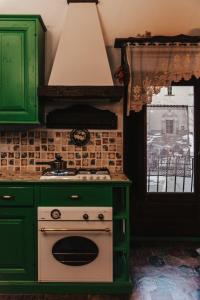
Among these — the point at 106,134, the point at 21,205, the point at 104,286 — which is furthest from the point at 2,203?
the point at 106,134

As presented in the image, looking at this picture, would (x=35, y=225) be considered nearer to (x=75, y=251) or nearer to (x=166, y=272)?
(x=75, y=251)

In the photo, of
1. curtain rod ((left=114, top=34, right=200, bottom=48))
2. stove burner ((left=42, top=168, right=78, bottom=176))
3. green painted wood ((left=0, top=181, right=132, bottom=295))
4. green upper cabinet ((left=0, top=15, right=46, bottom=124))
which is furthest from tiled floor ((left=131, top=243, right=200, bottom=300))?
curtain rod ((left=114, top=34, right=200, bottom=48))

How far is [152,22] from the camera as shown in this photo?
3012 mm

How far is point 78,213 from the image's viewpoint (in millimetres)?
2273

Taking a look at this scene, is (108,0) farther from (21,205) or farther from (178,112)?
(21,205)

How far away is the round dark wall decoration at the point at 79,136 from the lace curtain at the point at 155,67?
1.53 ft

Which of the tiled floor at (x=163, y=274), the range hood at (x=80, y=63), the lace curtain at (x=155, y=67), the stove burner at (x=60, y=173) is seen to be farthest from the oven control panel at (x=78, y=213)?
the lace curtain at (x=155, y=67)

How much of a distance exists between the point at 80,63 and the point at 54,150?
83 cm

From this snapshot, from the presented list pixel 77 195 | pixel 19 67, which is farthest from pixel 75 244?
pixel 19 67

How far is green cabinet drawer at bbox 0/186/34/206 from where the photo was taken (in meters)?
2.29

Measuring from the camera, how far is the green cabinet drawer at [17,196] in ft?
7.53

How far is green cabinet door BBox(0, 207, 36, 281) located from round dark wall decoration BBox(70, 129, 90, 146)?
34.3 inches

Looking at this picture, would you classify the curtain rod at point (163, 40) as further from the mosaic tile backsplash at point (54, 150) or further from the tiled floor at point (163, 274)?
the tiled floor at point (163, 274)

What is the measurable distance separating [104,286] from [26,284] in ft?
1.86
